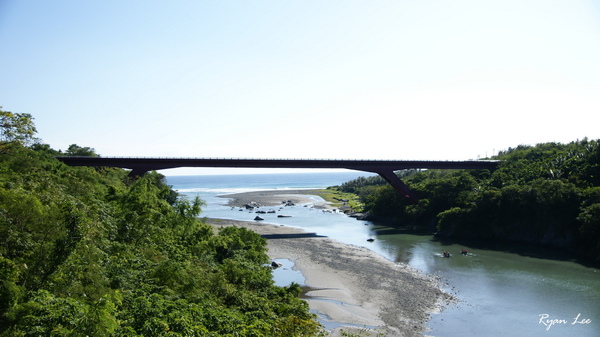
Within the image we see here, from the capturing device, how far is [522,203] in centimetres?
4756

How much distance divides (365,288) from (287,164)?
115 ft

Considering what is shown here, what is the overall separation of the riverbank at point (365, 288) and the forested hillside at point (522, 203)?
56.5 ft

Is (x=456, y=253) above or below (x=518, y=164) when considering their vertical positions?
below

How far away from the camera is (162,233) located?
957 inches

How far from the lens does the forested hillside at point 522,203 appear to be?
4294cm

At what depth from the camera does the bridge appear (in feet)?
182

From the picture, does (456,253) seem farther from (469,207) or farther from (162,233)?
(162,233)

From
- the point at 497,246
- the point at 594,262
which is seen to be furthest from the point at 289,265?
the point at 594,262

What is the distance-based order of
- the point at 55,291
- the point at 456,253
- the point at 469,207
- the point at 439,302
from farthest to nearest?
1. the point at 469,207
2. the point at 456,253
3. the point at 439,302
4. the point at 55,291

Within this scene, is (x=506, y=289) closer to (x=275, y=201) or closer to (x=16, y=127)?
(x=16, y=127)

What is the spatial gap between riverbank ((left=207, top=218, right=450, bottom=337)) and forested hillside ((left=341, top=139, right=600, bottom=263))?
17.2 meters

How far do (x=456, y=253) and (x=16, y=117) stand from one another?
42097 mm
